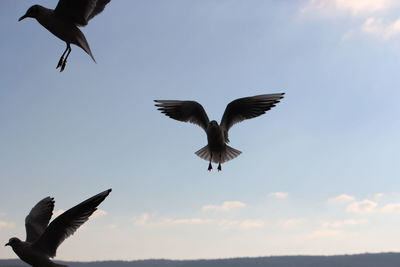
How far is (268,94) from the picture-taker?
15586 mm

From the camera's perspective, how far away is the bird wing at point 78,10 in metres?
11.6

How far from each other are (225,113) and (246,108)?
0.66m

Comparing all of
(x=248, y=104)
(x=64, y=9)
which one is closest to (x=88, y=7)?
(x=64, y=9)

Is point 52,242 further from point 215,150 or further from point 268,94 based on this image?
point 268,94

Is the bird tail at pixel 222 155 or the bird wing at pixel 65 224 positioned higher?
the bird tail at pixel 222 155

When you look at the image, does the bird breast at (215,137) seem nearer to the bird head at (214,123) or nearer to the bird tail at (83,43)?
the bird head at (214,123)

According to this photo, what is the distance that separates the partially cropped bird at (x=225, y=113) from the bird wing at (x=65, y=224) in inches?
229

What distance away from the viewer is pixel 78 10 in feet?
38.4

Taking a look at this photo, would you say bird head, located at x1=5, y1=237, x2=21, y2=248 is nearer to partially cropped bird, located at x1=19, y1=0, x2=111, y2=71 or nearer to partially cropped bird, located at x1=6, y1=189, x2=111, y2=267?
partially cropped bird, located at x1=6, y1=189, x2=111, y2=267

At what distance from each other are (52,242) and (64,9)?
16.8ft

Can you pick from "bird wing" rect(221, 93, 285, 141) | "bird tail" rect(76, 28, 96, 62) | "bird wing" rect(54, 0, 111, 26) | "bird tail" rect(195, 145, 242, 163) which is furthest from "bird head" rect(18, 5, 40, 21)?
"bird tail" rect(195, 145, 242, 163)

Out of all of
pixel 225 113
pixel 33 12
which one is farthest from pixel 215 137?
pixel 33 12

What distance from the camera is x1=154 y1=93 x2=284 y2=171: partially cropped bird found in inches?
611

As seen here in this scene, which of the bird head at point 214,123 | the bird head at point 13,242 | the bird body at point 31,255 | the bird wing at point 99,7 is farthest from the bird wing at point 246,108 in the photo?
the bird head at point 13,242
